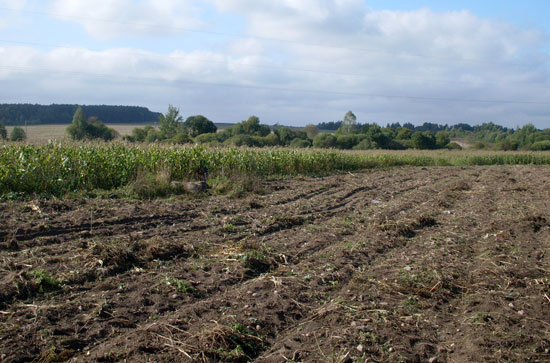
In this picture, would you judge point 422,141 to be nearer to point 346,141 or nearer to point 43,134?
point 346,141

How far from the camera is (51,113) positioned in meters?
37.3

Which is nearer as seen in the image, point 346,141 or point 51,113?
point 51,113

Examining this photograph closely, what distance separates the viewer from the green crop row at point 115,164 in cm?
1003

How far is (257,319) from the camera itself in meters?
3.86

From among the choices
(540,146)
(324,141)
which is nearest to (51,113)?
(324,141)

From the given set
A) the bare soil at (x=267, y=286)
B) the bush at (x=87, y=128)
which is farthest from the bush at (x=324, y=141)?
the bare soil at (x=267, y=286)

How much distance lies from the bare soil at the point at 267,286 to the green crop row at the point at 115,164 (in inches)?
79.8

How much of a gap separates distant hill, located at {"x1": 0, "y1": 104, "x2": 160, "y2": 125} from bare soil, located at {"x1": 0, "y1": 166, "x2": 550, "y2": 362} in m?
19.5

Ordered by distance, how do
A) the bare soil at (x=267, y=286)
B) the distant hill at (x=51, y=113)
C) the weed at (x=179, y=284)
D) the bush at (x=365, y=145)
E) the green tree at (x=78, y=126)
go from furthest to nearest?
the bush at (x=365, y=145)
the distant hill at (x=51, y=113)
the green tree at (x=78, y=126)
the weed at (x=179, y=284)
the bare soil at (x=267, y=286)

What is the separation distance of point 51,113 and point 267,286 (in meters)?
39.1

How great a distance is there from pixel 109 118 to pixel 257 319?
49971mm

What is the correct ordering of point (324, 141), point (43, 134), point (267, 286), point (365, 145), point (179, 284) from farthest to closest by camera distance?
point (365, 145)
point (324, 141)
point (43, 134)
point (267, 286)
point (179, 284)

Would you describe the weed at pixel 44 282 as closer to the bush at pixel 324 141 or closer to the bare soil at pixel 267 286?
the bare soil at pixel 267 286

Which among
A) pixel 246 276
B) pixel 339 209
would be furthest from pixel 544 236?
pixel 246 276
